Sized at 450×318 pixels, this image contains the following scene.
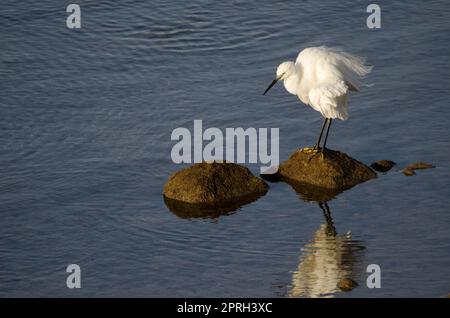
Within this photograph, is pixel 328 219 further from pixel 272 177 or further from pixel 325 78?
pixel 325 78

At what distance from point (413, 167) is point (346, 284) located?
356cm

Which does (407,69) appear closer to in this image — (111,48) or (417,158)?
(417,158)

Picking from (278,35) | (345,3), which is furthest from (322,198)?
(345,3)

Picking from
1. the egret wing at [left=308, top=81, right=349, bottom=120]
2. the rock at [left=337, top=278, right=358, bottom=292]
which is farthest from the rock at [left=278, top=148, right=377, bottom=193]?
the rock at [left=337, top=278, right=358, bottom=292]

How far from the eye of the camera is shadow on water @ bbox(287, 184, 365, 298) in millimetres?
11414

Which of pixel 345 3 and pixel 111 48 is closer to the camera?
pixel 111 48

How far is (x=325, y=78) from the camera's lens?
44.9 feet

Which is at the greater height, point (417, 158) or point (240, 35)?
point (240, 35)

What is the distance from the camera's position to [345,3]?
21016 mm

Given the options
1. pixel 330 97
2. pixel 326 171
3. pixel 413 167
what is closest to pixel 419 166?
pixel 413 167

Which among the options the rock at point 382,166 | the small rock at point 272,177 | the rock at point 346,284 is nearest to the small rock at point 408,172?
the rock at point 382,166

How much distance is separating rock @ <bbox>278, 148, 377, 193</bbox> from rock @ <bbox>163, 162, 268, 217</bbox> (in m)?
0.74

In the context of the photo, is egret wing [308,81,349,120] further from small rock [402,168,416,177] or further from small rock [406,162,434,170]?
small rock [406,162,434,170]
